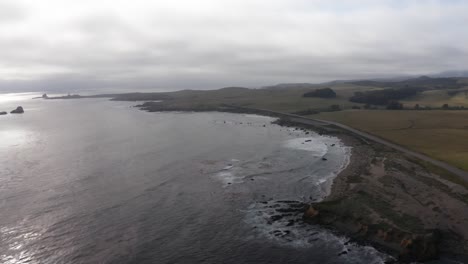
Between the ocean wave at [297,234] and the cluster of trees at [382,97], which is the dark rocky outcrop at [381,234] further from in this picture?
the cluster of trees at [382,97]

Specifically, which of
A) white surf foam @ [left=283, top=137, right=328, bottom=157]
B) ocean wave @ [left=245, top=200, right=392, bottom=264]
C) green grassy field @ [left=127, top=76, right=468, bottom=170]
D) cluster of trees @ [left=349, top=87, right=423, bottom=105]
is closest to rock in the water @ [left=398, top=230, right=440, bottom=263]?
ocean wave @ [left=245, top=200, right=392, bottom=264]

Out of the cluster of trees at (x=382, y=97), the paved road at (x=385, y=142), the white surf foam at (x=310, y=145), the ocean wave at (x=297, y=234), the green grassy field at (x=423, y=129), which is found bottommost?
the ocean wave at (x=297, y=234)

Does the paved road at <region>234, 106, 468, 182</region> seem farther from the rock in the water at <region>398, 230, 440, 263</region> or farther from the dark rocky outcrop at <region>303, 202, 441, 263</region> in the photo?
the rock in the water at <region>398, 230, 440, 263</region>

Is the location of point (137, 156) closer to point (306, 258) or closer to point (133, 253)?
point (133, 253)

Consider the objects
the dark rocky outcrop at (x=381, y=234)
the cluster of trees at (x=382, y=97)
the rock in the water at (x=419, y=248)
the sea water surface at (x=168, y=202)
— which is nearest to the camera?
the rock in the water at (x=419, y=248)

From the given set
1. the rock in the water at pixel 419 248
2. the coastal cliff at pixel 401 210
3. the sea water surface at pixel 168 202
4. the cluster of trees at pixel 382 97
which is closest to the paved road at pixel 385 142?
the coastal cliff at pixel 401 210

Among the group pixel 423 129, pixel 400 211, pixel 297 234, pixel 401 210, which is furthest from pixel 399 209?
pixel 423 129

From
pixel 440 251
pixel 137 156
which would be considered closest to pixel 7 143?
pixel 137 156
